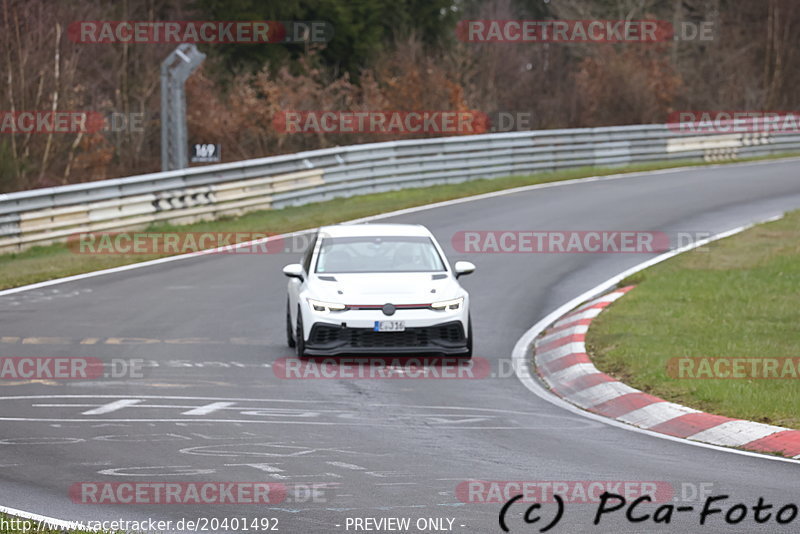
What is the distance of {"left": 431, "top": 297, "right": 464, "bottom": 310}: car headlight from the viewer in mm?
14078

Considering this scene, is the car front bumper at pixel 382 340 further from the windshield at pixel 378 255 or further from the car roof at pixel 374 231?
the car roof at pixel 374 231

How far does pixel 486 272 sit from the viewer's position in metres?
20.3

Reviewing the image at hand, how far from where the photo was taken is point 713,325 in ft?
49.0

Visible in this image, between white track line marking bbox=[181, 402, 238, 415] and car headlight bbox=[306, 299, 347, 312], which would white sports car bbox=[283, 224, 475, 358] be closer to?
car headlight bbox=[306, 299, 347, 312]

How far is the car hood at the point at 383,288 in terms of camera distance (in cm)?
1406

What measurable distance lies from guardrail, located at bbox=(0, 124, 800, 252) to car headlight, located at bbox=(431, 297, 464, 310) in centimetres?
1023

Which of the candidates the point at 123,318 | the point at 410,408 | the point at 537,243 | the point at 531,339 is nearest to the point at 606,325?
the point at 531,339

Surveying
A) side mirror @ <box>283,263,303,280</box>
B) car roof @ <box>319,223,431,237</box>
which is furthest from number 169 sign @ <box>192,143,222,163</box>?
side mirror @ <box>283,263,303,280</box>

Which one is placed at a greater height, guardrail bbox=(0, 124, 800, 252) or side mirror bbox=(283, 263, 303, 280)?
guardrail bbox=(0, 124, 800, 252)

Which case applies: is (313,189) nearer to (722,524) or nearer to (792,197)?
(792,197)

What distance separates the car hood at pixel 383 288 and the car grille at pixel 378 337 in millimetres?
312

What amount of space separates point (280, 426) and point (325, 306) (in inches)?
137

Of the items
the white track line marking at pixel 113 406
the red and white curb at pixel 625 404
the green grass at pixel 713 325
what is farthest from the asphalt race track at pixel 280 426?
the green grass at pixel 713 325

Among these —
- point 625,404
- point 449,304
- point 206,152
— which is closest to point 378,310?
point 449,304
